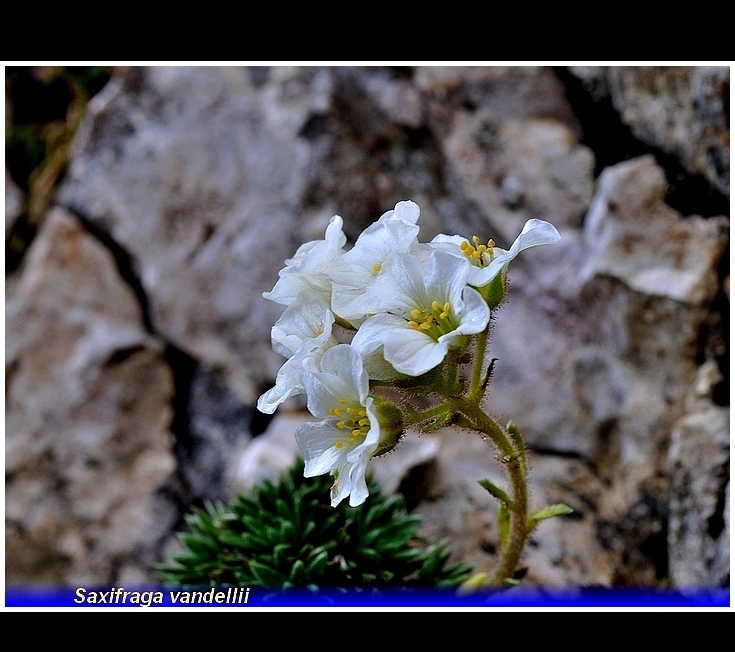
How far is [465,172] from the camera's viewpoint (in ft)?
6.41

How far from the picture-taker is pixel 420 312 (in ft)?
2.68

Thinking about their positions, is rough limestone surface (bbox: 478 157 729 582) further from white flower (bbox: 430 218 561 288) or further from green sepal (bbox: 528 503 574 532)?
white flower (bbox: 430 218 561 288)

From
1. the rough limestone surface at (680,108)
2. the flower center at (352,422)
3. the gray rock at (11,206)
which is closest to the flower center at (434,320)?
the flower center at (352,422)

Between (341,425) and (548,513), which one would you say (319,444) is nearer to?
(341,425)

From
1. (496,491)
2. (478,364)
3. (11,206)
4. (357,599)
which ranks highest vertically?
(11,206)

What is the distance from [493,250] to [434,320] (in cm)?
13

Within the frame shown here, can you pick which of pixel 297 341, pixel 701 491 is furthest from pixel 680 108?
pixel 297 341

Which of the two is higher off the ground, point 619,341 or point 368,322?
point 619,341

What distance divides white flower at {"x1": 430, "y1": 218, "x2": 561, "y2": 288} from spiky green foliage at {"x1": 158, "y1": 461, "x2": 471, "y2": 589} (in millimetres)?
526

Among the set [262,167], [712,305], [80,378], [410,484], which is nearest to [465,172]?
[262,167]

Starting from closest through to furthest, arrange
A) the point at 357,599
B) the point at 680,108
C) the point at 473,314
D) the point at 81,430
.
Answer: the point at 473,314 < the point at 357,599 < the point at 680,108 < the point at 81,430

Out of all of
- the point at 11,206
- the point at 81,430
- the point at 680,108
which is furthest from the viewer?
the point at 11,206

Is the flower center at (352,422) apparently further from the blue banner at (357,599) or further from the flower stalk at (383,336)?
the blue banner at (357,599)

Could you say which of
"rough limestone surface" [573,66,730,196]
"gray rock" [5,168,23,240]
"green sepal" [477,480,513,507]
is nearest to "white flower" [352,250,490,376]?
"green sepal" [477,480,513,507]
